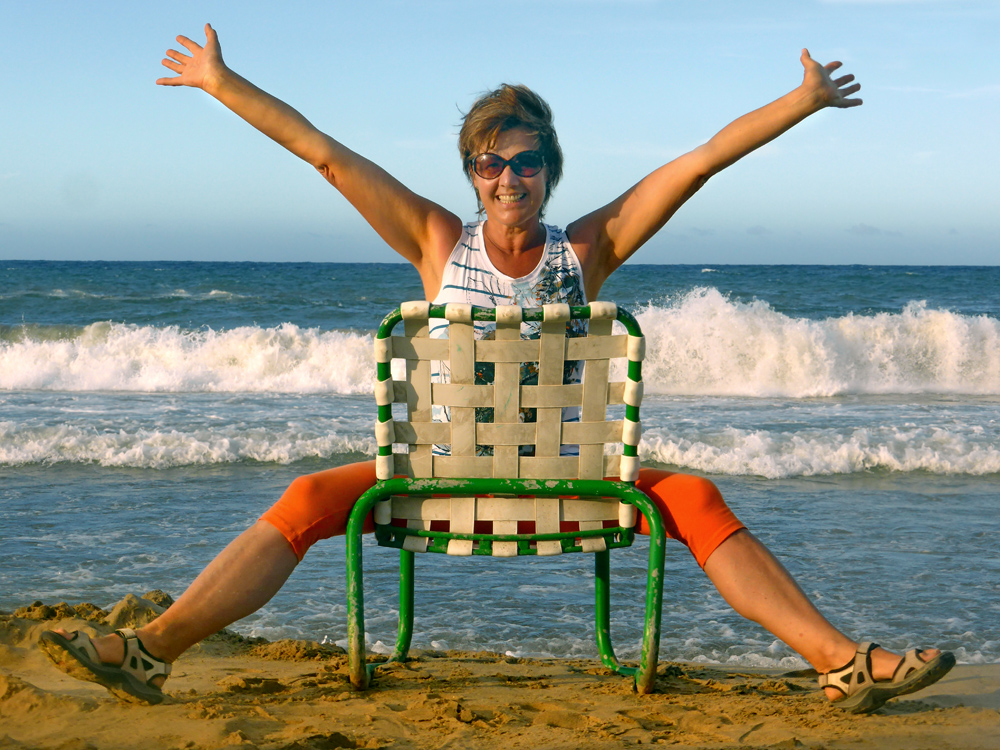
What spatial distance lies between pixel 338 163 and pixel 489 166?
0.43m

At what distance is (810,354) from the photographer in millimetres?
14008

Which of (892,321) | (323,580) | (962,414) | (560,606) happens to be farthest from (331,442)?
(892,321)

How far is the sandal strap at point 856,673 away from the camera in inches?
90.8

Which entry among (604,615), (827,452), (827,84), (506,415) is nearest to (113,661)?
(506,415)

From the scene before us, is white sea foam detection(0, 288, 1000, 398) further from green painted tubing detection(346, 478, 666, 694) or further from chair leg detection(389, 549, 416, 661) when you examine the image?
green painted tubing detection(346, 478, 666, 694)

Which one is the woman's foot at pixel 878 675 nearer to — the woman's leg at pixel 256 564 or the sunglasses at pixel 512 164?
the woman's leg at pixel 256 564

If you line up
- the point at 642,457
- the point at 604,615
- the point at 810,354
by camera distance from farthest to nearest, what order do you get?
the point at 810,354
the point at 642,457
the point at 604,615

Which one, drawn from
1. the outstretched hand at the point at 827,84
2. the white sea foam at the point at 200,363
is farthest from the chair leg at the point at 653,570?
the white sea foam at the point at 200,363

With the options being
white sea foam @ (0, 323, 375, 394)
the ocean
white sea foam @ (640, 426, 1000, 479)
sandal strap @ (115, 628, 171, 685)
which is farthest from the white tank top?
white sea foam @ (0, 323, 375, 394)

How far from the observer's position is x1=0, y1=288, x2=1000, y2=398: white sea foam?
41.4ft

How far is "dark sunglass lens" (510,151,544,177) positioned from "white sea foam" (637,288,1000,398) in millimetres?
10050

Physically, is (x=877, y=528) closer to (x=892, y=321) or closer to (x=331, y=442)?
(x=331, y=442)

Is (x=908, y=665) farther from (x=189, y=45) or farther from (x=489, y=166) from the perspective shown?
(x=189, y=45)

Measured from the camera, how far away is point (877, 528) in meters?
5.16
